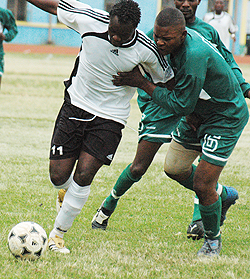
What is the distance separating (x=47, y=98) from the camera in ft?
45.8

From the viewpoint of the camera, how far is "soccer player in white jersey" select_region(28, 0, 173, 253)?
3.66 metres

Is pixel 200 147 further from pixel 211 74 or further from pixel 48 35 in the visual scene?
pixel 48 35

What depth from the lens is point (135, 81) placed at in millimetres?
3666

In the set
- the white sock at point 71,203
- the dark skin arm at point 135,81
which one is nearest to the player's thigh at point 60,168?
the white sock at point 71,203

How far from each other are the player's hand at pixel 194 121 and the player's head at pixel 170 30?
0.60 meters

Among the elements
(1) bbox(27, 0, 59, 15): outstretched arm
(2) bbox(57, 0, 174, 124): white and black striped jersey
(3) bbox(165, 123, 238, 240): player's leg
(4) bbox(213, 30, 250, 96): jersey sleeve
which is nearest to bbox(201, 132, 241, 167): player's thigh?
(3) bbox(165, 123, 238, 240): player's leg

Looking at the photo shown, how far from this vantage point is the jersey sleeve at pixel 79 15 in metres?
3.66

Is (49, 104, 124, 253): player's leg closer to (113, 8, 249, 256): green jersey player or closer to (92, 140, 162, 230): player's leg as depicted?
(113, 8, 249, 256): green jersey player

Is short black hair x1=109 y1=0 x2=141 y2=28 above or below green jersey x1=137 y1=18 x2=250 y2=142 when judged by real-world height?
above

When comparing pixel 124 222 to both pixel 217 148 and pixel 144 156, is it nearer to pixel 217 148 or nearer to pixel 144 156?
pixel 144 156

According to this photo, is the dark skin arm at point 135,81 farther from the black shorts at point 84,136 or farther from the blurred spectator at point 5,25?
the blurred spectator at point 5,25

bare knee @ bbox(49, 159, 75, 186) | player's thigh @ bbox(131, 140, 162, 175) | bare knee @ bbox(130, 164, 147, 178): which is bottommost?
bare knee @ bbox(130, 164, 147, 178)

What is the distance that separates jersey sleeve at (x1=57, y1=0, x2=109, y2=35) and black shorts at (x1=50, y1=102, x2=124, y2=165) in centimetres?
62

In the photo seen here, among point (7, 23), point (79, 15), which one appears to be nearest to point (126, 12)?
point (79, 15)
